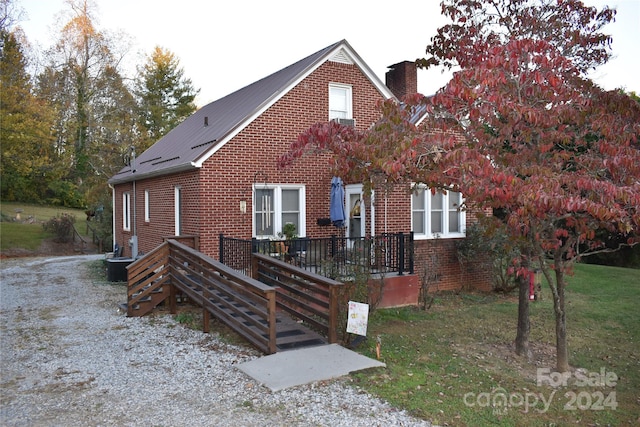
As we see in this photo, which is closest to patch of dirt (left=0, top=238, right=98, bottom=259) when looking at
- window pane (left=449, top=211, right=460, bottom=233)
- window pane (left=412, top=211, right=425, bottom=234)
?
window pane (left=412, top=211, right=425, bottom=234)

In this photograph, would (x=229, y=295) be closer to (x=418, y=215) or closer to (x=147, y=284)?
(x=147, y=284)

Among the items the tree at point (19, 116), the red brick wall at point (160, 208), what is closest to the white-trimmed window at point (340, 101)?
the red brick wall at point (160, 208)

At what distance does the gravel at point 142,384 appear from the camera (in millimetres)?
5000

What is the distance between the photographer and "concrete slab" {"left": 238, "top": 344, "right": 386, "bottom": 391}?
5.96m

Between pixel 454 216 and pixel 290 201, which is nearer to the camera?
pixel 290 201

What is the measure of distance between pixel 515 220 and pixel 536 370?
106 inches

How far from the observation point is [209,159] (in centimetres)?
1152

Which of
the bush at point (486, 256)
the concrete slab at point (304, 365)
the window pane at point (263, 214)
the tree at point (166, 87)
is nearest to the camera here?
the concrete slab at point (304, 365)

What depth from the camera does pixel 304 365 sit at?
6434 millimetres

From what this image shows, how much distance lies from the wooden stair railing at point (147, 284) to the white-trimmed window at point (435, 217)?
6.32m

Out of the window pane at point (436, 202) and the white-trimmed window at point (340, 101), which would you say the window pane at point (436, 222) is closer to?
the window pane at point (436, 202)

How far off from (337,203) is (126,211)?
10.5 metres

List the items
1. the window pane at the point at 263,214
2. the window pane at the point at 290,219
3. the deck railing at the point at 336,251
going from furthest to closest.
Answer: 1. the window pane at the point at 290,219
2. the window pane at the point at 263,214
3. the deck railing at the point at 336,251

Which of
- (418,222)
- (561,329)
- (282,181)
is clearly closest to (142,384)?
(561,329)
